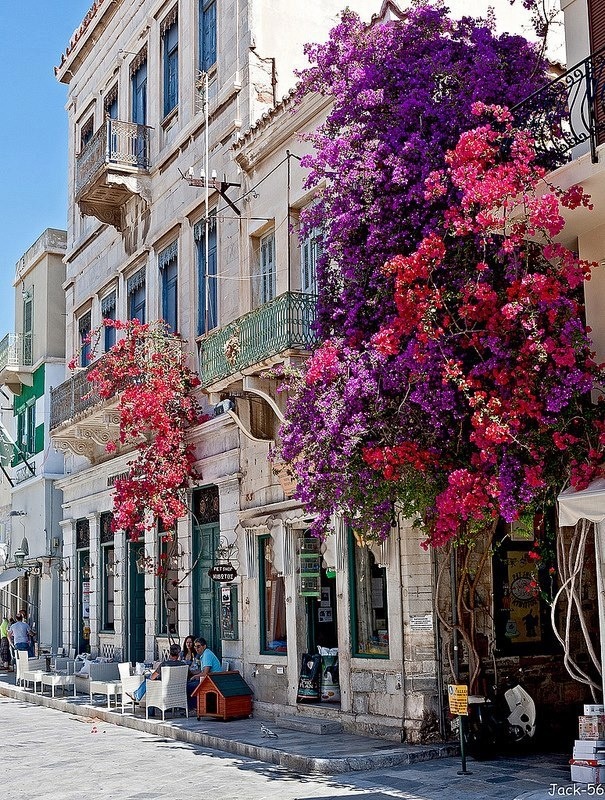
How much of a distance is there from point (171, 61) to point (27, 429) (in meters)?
14.5

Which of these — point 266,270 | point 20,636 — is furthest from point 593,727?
point 20,636

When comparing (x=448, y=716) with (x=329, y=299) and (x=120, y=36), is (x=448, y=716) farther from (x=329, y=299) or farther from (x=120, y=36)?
(x=120, y=36)

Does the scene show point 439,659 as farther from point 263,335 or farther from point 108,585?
point 108,585

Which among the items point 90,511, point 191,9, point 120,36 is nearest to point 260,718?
point 90,511

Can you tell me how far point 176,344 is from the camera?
1967cm

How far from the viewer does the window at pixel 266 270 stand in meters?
17.1

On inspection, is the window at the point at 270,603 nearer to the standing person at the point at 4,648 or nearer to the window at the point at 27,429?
the standing person at the point at 4,648

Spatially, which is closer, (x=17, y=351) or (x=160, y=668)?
(x=160, y=668)

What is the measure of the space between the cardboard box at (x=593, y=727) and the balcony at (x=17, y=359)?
2515 cm

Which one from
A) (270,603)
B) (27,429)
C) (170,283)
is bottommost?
(270,603)

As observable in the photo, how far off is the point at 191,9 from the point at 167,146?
2.61 meters

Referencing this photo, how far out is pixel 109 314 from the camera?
985 inches

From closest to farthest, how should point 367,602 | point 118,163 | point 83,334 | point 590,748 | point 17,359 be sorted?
1. point 590,748
2. point 367,602
3. point 118,163
4. point 83,334
5. point 17,359

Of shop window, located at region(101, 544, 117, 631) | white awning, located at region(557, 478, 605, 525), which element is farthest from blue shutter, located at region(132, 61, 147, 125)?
white awning, located at region(557, 478, 605, 525)
